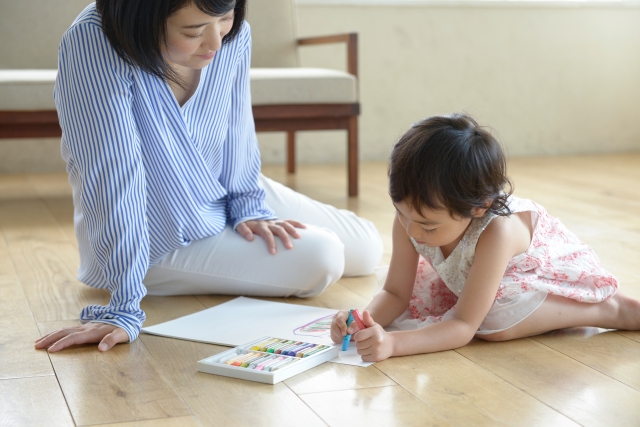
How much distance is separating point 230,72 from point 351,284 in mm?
532

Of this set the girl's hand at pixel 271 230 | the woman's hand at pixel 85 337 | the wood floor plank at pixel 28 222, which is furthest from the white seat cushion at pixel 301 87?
the woman's hand at pixel 85 337

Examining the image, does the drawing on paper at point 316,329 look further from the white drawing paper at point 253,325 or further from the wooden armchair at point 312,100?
the wooden armchair at point 312,100

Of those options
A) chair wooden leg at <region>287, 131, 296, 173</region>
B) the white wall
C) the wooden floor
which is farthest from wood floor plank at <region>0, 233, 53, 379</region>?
the white wall

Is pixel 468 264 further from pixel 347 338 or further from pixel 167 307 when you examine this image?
pixel 167 307

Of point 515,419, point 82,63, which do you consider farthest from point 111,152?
point 515,419

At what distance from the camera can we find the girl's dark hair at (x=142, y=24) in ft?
4.13

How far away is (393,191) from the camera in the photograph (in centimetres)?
122

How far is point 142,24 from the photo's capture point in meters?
1.28

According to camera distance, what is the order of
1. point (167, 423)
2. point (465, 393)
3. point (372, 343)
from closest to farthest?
point (167, 423) < point (465, 393) < point (372, 343)

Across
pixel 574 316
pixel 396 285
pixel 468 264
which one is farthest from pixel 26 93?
A: pixel 574 316

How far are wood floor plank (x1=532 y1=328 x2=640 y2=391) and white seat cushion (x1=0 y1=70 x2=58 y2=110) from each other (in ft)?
6.05

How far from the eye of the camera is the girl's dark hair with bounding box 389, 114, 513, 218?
1184mm

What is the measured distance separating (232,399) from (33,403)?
0.88 ft

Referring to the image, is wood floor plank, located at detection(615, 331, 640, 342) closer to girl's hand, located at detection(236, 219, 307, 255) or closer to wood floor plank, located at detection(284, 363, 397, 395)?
wood floor plank, located at detection(284, 363, 397, 395)
